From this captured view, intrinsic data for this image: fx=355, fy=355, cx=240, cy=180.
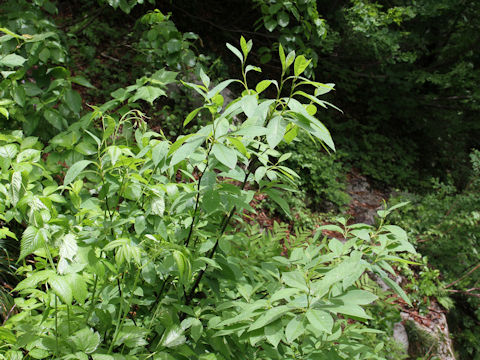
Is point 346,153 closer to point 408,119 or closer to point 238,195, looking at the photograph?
point 408,119

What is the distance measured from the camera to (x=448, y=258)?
14.7 ft

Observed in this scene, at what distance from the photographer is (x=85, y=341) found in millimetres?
977

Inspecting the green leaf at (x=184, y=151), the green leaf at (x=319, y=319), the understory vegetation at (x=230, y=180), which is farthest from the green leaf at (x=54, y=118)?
the green leaf at (x=319, y=319)

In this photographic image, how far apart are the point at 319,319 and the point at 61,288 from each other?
61cm

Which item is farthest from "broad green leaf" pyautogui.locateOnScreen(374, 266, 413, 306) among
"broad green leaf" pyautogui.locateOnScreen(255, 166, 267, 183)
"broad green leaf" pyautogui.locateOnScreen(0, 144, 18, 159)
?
"broad green leaf" pyautogui.locateOnScreen(0, 144, 18, 159)

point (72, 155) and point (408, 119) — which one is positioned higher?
point (72, 155)

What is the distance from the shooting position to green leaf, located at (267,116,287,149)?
863mm

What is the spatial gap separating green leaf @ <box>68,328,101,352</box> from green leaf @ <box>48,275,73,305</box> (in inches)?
6.9

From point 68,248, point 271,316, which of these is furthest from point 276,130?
point 68,248

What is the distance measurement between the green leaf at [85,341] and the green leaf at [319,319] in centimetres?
59

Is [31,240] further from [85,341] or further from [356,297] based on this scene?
[356,297]

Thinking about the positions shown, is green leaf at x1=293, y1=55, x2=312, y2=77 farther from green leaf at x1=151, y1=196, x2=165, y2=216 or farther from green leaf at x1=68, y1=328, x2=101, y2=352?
green leaf at x1=68, y1=328, x2=101, y2=352

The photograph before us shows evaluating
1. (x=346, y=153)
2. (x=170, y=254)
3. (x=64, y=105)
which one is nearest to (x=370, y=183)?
(x=346, y=153)

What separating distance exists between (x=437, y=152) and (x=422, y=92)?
126cm
